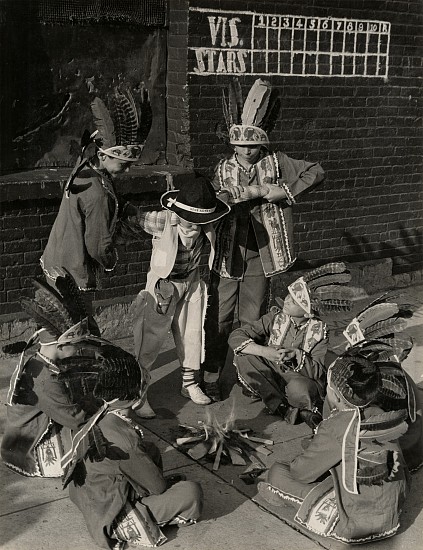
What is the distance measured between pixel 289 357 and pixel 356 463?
1733 mm

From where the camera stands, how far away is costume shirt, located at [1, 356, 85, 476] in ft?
15.1

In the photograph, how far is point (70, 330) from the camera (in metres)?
4.70

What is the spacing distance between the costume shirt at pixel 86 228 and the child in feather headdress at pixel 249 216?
3.16 feet

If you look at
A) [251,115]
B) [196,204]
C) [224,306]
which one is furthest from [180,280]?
[251,115]

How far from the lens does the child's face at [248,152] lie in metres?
6.20

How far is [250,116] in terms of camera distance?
6188 mm

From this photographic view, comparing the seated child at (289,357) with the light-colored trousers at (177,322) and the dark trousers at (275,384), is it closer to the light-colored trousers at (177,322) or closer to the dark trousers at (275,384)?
the dark trousers at (275,384)

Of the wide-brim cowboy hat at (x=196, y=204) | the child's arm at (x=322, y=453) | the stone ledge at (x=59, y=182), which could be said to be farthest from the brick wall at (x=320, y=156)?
the child's arm at (x=322, y=453)

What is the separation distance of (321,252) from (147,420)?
3502 millimetres

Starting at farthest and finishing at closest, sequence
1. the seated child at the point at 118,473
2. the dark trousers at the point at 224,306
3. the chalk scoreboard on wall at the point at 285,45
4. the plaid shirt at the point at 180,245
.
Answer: the chalk scoreboard on wall at the point at 285,45
the dark trousers at the point at 224,306
the plaid shirt at the point at 180,245
the seated child at the point at 118,473

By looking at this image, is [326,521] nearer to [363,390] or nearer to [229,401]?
[363,390]

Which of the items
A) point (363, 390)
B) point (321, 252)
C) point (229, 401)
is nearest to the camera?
point (363, 390)

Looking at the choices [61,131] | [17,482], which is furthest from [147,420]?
[61,131]

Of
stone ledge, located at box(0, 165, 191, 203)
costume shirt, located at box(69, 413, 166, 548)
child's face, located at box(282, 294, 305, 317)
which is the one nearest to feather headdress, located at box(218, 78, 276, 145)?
child's face, located at box(282, 294, 305, 317)
